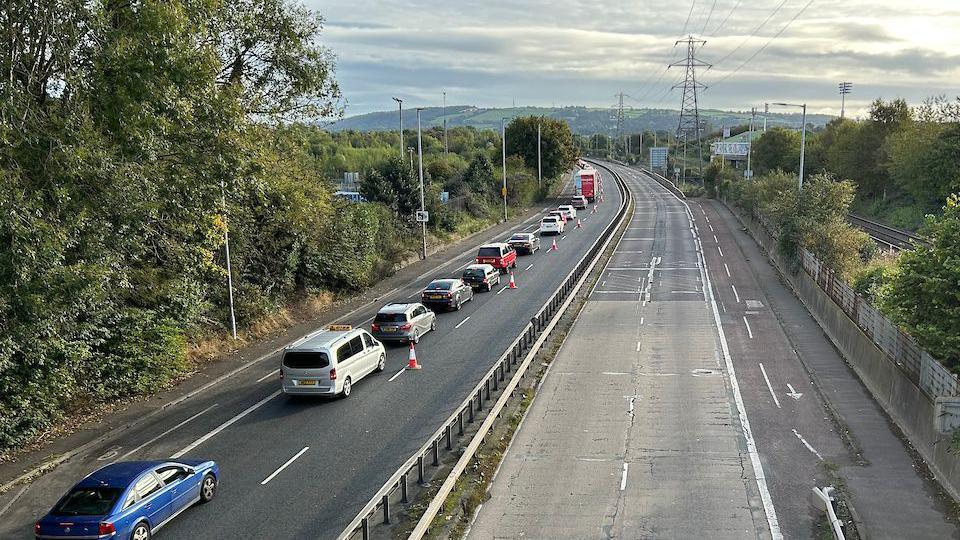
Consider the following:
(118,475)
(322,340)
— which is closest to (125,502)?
(118,475)

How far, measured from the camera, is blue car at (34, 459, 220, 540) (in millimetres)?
12766

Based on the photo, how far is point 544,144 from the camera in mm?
93500

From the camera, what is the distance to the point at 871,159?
3029 inches

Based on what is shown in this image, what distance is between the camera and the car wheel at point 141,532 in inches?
514

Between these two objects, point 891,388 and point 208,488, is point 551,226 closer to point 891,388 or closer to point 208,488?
point 891,388

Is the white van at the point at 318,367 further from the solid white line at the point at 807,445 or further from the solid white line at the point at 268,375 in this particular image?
the solid white line at the point at 807,445

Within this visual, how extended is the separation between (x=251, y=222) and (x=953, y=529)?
25.2 m

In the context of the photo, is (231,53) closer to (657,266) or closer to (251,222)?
(251,222)

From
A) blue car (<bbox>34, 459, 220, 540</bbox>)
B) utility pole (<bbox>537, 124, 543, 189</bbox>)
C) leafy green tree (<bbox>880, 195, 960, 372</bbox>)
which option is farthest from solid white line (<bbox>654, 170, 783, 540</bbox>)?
utility pole (<bbox>537, 124, 543, 189</bbox>)

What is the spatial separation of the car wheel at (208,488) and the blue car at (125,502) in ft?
0.30

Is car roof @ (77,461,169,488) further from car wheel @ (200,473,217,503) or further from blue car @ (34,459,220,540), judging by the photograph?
car wheel @ (200,473,217,503)

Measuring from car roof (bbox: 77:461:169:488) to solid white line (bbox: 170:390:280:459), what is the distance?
111 inches

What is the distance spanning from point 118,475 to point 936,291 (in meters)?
17.9

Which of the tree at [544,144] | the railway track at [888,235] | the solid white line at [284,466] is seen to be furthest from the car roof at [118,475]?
the tree at [544,144]
